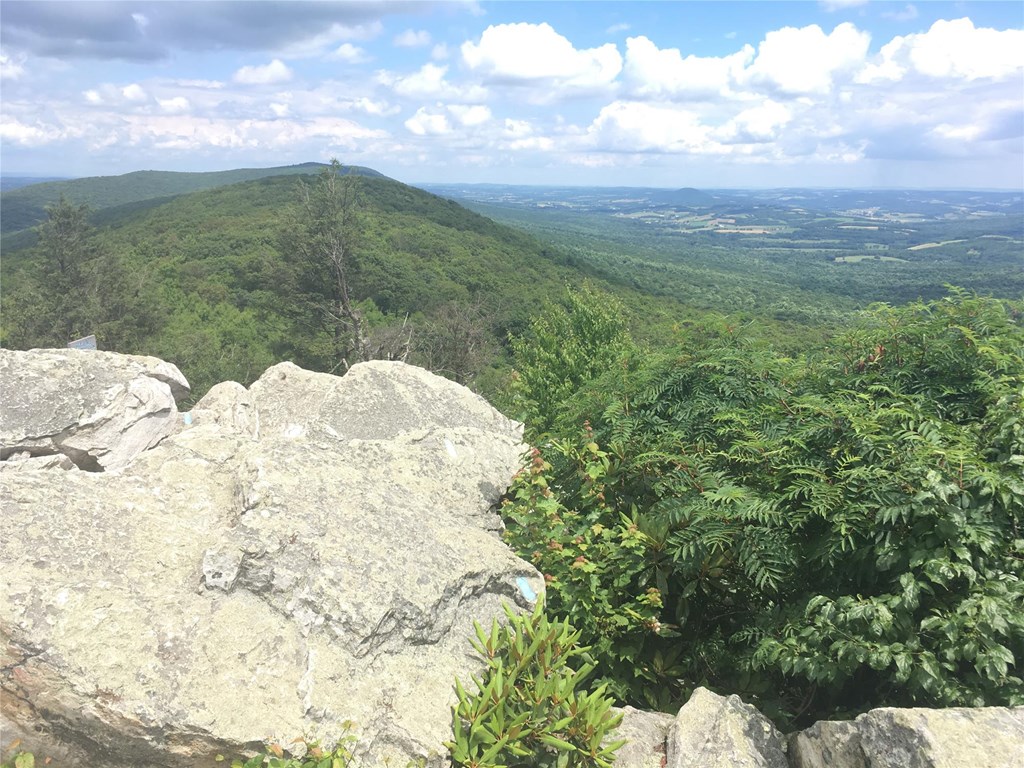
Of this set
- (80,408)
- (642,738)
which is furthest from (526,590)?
(80,408)

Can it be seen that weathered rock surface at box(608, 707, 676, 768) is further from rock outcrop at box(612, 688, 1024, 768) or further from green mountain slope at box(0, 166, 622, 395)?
green mountain slope at box(0, 166, 622, 395)

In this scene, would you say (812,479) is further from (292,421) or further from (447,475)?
(292,421)

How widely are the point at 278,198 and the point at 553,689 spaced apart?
403ft

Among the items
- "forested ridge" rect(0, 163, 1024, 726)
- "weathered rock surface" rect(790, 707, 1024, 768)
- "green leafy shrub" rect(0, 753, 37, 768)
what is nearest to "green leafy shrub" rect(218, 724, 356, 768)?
"green leafy shrub" rect(0, 753, 37, 768)

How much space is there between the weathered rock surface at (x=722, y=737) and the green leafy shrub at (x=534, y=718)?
1.38ft

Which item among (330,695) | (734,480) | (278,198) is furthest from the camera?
(278,198)

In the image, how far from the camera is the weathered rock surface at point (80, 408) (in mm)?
7000

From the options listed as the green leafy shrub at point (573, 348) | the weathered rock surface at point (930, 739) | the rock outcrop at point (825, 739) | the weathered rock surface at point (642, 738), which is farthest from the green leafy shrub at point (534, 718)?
the green leafy shrub at point (573, 348)

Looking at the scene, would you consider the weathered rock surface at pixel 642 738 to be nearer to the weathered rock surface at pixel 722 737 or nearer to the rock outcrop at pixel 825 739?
the rock outcrop at pixel 825 739

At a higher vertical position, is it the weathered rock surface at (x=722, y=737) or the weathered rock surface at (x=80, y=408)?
the weathered rock surface at (x=80, y=408)

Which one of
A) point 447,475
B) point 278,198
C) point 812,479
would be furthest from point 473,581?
point 278,198

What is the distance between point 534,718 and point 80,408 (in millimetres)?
6960

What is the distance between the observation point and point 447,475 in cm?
628

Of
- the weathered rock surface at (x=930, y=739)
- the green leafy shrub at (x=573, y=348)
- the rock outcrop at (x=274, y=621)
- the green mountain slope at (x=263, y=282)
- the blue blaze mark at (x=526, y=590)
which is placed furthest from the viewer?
the green mountain slope at (x=263, y=282)
